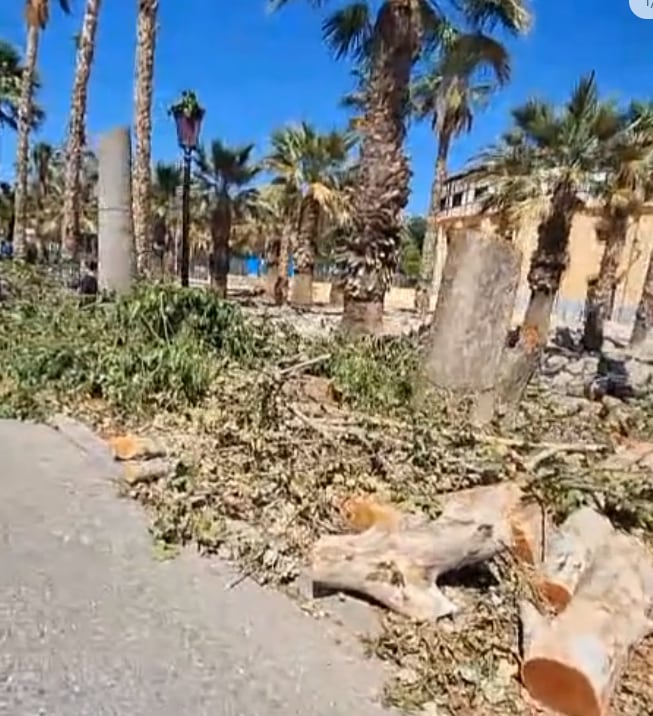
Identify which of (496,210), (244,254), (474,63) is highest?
(474,63)

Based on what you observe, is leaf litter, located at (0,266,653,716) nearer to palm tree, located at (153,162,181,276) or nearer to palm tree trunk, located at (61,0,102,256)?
palm tree trunk, located at (61,0,102,256)

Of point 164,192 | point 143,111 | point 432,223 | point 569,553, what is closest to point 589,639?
point 569,553

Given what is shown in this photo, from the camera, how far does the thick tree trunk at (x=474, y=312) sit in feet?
22.1

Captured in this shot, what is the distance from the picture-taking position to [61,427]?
20.2 ft

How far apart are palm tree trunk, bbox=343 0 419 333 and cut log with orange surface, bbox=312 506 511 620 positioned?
7.50m

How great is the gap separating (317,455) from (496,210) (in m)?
14.5

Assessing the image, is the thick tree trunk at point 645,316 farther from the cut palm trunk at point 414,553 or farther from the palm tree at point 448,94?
the cut palm trunk at point 414,553

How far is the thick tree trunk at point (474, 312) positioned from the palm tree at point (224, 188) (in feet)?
68.9

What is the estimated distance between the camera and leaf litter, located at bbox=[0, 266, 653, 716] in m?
3.46

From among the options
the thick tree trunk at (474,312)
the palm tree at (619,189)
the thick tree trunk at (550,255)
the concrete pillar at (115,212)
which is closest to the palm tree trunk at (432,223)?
the palm tree at (619,189)

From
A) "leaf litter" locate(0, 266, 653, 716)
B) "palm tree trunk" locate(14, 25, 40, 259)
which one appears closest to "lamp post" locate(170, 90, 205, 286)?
"leaf litter" locate(0, 266, 653, 716)

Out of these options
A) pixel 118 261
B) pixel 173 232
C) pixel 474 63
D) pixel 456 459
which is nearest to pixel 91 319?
pixel 118 261

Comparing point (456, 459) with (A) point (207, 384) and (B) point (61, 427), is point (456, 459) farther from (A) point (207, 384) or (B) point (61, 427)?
(B) point (61, 427)

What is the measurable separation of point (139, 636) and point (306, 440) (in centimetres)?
230
